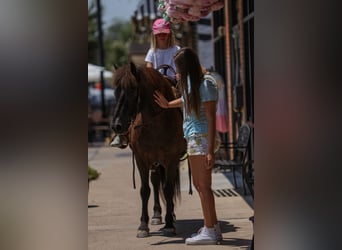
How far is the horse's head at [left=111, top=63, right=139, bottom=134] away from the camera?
19.5 feet

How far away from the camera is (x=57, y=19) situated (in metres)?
3.64

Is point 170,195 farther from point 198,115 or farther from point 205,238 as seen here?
point 198,115

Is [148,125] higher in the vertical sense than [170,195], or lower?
higher

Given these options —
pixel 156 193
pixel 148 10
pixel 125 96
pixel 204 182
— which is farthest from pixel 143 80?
pixel 148 10

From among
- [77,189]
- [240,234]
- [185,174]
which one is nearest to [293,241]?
[77,189]

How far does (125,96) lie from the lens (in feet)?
19.6

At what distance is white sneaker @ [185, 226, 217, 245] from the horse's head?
1.29m

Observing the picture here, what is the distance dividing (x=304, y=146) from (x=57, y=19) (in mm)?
1797

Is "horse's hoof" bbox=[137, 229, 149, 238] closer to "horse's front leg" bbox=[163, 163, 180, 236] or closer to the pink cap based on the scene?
"horse's front leg" bbox=[163, 163, 180, 236]

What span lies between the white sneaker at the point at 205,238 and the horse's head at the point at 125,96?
1.29 meters

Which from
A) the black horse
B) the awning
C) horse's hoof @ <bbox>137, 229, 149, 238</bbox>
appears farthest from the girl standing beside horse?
the awning

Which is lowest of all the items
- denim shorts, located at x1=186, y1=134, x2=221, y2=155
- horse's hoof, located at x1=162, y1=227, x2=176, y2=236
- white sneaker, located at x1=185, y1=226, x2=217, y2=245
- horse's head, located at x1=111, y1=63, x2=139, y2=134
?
horse's hoof, located at x1=162, y1=227, x2=176, y2=236

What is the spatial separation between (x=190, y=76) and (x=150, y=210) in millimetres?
2893

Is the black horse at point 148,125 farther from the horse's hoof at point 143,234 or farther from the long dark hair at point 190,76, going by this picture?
the long dark hair at point 190,76
